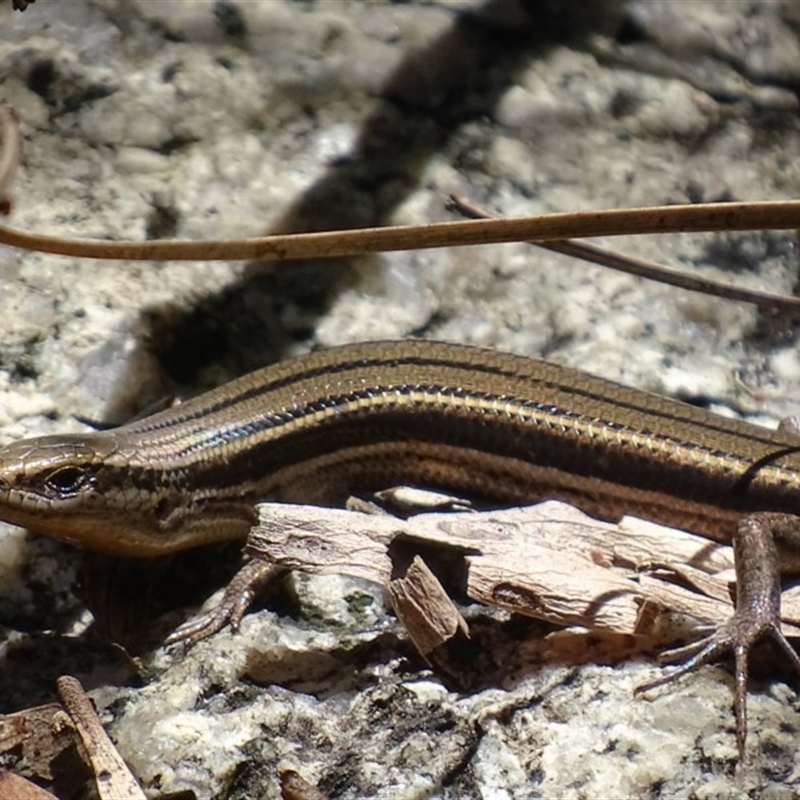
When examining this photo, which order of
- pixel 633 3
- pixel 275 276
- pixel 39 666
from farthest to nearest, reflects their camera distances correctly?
pixel 633 3, pixel 275 276, pixel 39 666

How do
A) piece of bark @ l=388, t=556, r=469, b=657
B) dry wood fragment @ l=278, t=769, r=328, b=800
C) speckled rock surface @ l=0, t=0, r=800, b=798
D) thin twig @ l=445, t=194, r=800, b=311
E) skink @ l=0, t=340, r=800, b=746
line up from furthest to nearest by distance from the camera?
1. thin twig @ l=445, t=194, r=800, b=311
2. skink @ l=0, t=340, r=800, b=746
3. piece of bark @ l=388, t=556, r=469, b=657
4. speckled rock surface @ l=0, t=0, r=800, b=798
5. dry wood fragment @ l=278, t=769, r=328, b=800

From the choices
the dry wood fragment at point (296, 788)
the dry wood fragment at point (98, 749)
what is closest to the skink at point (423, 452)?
the dry wood fragment at point (98, 749)

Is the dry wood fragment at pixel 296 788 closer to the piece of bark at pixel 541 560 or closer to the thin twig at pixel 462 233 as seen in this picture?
the piece of bark at pixel 541 560

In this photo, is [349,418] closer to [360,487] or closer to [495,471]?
[360,487]

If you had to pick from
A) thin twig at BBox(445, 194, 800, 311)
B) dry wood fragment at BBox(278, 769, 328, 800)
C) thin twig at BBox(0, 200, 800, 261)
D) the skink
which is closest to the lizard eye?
the skink

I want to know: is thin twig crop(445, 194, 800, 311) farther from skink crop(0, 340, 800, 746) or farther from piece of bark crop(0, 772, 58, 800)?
piece of bark crop(0, 772, 58, 800)

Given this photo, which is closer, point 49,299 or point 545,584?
point 545,584

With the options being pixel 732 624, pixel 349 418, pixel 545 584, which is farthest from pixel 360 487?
pixel 732 624
